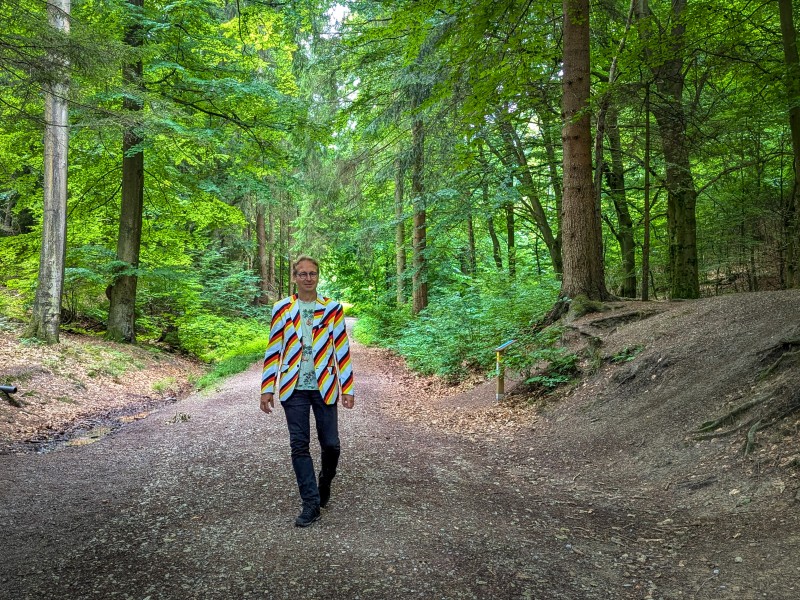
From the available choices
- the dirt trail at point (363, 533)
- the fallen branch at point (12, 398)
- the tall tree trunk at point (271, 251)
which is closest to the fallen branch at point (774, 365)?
the dirt trail at point (363, 533)

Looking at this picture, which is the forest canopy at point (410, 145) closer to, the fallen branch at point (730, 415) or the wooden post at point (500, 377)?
the wooden post at point (500, 377)

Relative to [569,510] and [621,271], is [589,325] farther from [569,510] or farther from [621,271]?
[621,271]

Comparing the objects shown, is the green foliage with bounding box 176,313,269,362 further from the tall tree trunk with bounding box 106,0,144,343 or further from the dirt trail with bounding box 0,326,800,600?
the dirt trail with bounding box 0,326,800,600

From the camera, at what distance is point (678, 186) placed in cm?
1053

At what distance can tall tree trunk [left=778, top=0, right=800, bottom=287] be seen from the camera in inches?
295

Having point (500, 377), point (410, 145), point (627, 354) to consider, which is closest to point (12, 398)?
point (500, 377)

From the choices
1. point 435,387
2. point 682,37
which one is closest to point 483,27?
point 682,37

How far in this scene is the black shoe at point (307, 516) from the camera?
3.92m

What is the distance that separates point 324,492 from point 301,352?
1195 mm

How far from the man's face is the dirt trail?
1.77m

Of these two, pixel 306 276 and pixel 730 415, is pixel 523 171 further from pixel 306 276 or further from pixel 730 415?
pixel 306 276

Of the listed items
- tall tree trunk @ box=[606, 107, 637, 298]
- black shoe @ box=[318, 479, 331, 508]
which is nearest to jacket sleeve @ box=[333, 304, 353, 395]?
black shoe @ box=[318, 479, 331, 508]

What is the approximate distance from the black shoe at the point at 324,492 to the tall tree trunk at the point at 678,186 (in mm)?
8665

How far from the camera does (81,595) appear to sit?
116 inches
